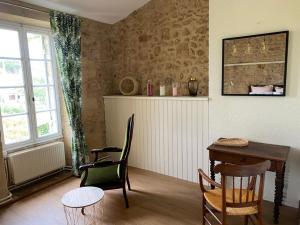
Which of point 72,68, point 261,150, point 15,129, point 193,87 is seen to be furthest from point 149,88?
point 15,129

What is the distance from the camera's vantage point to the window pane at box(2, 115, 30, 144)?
9.89 feet

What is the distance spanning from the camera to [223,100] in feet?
9.17

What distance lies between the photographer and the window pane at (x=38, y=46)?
3.22 metres

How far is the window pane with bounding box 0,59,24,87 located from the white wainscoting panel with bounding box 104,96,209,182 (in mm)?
1376

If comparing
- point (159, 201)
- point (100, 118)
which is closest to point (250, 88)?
point (159, 201)

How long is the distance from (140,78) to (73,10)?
1.45 meters

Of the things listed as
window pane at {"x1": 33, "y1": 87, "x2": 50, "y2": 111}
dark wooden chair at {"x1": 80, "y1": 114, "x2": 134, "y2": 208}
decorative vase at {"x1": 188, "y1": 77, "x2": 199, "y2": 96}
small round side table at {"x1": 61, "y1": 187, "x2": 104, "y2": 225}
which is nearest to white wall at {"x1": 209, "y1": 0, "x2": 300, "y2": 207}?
decorative vase at {"x1": 188, "y1": 77, "x2": 199, "y2": 96}

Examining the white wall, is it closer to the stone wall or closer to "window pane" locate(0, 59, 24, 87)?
the stone wall

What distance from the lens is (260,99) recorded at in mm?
2539

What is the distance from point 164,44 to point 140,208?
2.42m

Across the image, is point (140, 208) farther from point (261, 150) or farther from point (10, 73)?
point (10, 73)

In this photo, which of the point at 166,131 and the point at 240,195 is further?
the point at 166,131

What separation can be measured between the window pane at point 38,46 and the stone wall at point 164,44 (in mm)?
1164

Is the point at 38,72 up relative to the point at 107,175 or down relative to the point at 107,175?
up
